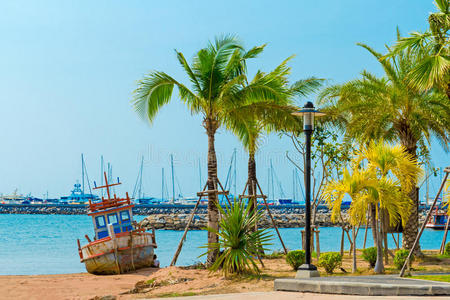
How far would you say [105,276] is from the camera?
75.4 ft

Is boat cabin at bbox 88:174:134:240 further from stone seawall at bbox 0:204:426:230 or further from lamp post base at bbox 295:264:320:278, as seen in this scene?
stone seawall at bbox 0:204:426:230

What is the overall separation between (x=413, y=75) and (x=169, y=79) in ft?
25.5

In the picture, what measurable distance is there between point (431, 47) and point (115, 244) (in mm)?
14652

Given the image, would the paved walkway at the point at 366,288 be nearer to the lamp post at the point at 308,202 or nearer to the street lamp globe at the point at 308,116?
the lamp post at the point at 308,202

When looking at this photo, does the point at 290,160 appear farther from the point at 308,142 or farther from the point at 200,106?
the point at 308,142

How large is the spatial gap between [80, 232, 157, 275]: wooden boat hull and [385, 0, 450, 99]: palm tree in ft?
44.3

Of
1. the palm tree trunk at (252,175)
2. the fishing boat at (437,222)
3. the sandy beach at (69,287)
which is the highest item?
the palm tree trunk at (252,175)

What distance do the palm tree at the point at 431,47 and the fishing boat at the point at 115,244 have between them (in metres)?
13.5

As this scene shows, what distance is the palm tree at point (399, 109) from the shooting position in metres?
20.0

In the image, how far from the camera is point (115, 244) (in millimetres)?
23547

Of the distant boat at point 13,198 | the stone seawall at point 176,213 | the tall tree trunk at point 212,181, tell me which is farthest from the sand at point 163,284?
the distant boat at point 13,198

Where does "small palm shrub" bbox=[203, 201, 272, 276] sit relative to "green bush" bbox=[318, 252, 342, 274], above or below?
above

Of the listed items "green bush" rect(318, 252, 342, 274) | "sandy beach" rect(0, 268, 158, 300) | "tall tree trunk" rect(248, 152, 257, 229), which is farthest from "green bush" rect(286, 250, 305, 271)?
"tall tree trunk" rect(248, 152, 257, 229)

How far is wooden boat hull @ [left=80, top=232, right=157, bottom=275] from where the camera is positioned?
77.0ft
